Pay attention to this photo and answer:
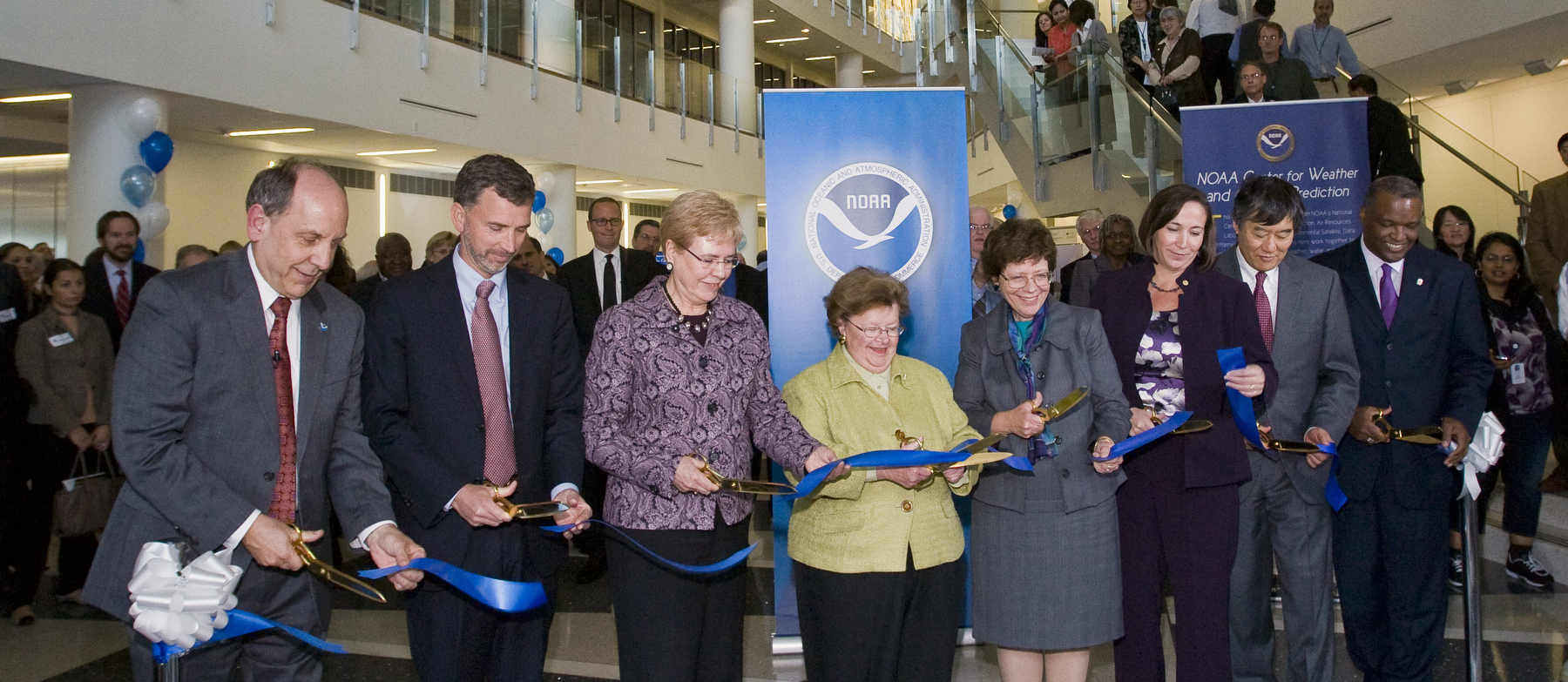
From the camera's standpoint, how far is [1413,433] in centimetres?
313

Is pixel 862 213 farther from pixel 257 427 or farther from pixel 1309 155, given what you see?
pixel 1309 155

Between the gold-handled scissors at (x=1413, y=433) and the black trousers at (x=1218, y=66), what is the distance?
19.4 feet

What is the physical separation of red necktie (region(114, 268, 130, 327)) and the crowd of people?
3.47 m

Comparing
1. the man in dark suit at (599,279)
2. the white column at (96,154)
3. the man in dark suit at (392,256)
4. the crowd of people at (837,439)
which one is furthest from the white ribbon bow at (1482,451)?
the white column at (96,154)

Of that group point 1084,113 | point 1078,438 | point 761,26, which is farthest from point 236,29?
point 761,26

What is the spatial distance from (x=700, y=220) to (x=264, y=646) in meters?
1.34

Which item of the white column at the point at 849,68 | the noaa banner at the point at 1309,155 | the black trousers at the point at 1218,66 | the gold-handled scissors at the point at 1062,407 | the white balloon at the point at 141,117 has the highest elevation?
the white column at the point at 849,68

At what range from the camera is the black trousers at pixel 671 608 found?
2631mm

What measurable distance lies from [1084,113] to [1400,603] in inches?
262

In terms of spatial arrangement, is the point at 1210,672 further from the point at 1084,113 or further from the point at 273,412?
the point at 1084,113

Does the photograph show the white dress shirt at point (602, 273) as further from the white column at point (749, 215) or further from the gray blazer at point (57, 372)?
the white column at point (749, 215)

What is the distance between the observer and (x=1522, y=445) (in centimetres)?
488

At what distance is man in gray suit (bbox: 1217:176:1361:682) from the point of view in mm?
3260

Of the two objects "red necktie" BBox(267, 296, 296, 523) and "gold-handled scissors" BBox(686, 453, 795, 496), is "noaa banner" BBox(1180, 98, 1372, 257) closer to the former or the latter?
"gold-handled scissors" BBox(686, 453, 795, 496)
